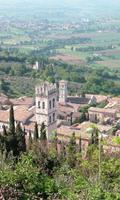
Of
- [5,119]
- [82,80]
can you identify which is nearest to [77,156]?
[5,119]

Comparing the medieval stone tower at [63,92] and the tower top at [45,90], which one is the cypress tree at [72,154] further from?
the medieval stone tower at [63,92]

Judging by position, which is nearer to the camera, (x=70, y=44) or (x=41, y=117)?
(x=41, y=117)

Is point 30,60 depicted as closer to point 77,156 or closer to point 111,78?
point 111,78

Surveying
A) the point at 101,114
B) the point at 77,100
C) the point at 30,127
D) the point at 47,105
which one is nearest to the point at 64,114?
the point at 101,114

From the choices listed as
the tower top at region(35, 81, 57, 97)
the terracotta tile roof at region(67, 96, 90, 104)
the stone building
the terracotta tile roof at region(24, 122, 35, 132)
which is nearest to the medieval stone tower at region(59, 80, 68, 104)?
the terracotta tile roof at region(67, 96, 90, 104)

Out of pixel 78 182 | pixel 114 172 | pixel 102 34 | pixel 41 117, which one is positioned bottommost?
pixel 102 34

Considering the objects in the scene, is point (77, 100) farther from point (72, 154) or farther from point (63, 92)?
point (72, 154)

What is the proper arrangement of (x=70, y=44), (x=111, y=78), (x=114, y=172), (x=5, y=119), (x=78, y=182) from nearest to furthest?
(x=78, y=182) → (x=114, y=172) → (x=5, y=119) → (x=111, y=78) → (x=70, y=44)
